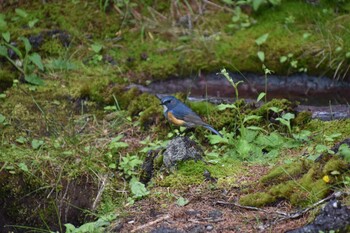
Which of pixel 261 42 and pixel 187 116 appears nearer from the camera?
pixel 187 116

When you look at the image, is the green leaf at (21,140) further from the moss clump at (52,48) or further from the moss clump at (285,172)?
the moss clump at (285,172)

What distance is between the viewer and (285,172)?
5.29 meters

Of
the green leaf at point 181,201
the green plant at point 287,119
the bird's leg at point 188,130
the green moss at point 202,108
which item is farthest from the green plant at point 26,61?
the green leaf at point 181,201

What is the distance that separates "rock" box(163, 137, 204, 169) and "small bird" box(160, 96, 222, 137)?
25.2 inches

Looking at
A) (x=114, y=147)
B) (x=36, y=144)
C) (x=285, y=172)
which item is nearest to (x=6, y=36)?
(x=36, y=144)

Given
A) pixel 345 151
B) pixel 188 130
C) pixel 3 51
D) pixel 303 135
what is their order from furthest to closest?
pixel 3 51, pixel 188 130, pixel 303 135, pixel 345 151

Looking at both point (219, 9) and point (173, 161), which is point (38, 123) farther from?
point (219, 9)

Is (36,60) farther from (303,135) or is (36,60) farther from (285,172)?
(285,172)

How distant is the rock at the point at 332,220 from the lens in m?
4.35

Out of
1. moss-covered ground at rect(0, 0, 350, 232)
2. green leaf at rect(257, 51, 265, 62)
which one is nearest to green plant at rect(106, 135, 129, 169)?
moss-covered ground at rect(0, 0, 350, 232)

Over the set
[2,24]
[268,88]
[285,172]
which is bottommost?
[268,88]

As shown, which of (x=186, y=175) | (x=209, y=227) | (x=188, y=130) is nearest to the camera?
(x=209, y=227)

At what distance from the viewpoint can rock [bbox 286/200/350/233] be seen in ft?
14.3

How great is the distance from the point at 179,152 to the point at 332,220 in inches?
67.4
